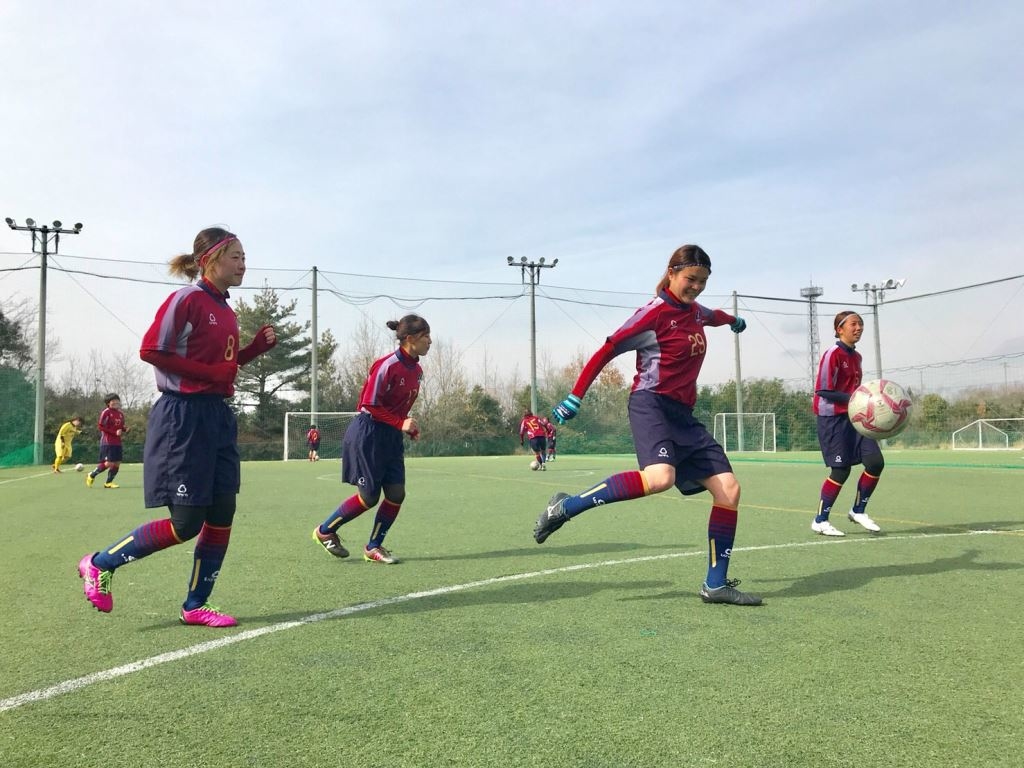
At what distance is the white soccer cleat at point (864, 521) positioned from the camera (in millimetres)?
7136

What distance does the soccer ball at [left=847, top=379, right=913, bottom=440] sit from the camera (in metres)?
6.66

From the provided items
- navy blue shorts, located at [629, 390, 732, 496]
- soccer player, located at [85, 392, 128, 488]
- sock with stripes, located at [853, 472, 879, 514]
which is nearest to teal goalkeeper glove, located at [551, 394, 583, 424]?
navy blue shorts, located at [629, 390, 732, 496]

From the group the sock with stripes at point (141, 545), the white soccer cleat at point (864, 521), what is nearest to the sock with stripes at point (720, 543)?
the sock with stripes at point (141, 545)

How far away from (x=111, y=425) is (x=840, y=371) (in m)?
14.5

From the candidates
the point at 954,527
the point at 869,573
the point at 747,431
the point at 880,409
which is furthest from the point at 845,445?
the point at 747,431

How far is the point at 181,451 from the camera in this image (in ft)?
12.5

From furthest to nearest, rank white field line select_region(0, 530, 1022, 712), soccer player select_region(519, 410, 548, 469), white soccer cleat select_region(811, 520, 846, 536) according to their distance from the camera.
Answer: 1. soccer player select_region(519, 410, 548, 469)
2. white soccer cleat select_region(811, 520, 846, 536)
3. white field line select_region(0, 530, 1022, 712)

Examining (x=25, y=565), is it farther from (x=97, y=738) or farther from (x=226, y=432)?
(x=97, y=738)

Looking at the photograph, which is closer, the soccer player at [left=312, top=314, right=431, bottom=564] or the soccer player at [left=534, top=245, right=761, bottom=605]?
the soccer player at [left=534, top=245, right=761, bottom=605]

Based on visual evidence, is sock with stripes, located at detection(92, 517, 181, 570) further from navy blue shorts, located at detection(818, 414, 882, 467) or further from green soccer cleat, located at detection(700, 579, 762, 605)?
navy blue shorts, located at detection(818, 414, 882, 467)

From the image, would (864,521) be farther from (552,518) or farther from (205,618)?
(205,618)

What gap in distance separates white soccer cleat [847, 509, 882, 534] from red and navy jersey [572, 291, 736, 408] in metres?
3.54

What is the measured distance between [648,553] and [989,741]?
12.4 ft

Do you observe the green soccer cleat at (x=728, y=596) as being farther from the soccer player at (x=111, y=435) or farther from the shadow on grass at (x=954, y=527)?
the soccer player at (x=111, y=435)
